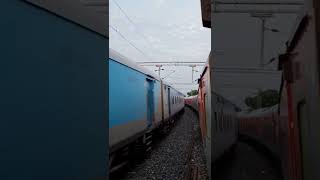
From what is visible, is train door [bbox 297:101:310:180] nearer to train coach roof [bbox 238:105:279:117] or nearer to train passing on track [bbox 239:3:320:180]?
train passing on track [bbox 239:3:320:180]

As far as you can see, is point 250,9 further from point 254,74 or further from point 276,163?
point 276,163

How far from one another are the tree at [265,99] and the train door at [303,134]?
47.0 inches

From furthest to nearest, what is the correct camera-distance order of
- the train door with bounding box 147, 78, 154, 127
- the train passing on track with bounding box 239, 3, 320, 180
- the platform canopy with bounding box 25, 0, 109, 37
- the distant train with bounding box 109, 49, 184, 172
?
the train door with bounding box 147, 78, 154, 127 → the distant train with bounding box 109, 49, 184, 172 → the platform canopy with bounding box 25, 0, 109, 37 → the train passing on track with bounding box 239, 3, 320, 180

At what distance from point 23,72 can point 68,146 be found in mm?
697

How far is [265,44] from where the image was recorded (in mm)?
4109

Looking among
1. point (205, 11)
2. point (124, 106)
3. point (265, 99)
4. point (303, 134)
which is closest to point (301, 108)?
point (303, 134)

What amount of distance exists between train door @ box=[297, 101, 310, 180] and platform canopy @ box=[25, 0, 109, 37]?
156cm

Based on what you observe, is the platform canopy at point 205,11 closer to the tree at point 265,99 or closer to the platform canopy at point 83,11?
the tree at point 265,99

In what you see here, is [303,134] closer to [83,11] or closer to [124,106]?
[83,11]

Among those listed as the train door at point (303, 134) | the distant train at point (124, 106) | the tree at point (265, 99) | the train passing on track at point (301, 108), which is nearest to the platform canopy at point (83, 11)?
the train passing on track at point (301, 108)

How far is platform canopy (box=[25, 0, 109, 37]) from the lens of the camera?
238 centimetres

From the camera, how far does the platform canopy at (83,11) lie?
7.81 feet

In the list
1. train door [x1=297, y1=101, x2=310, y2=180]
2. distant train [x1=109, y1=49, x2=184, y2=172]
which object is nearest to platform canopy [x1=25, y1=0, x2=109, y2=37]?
train door [x1=297, y1=101, x2=310, y2=180]

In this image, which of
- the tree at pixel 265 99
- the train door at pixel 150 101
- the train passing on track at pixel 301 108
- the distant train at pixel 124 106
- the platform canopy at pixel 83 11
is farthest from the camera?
the train door at pixel 150 101
